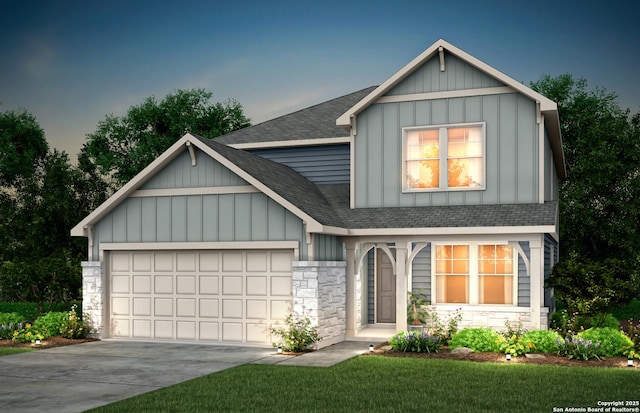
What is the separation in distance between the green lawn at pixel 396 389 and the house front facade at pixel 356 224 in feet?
11.3

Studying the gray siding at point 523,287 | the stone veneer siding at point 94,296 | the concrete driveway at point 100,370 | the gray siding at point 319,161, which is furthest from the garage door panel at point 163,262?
the gray siding at point 523,287

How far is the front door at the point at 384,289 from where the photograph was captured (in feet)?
68.8

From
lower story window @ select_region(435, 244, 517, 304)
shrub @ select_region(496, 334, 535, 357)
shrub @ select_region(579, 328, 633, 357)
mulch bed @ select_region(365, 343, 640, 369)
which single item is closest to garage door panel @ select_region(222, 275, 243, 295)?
mulch bed @ select_region(365, 343, 640, 369)

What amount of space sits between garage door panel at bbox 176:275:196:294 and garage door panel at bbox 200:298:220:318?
1.30ft

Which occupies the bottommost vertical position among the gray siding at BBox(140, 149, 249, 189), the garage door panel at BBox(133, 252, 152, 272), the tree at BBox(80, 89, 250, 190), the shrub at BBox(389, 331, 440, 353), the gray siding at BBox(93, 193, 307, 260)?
the shrub at BBox(389, 331, 440, 353)

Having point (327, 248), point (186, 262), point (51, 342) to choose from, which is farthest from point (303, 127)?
point (51, 342)

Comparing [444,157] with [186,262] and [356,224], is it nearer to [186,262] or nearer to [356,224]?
[356,224]

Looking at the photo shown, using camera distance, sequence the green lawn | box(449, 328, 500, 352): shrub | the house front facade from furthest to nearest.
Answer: the house front facade → box(449, 328, 500, 352): shrub → the green lawn

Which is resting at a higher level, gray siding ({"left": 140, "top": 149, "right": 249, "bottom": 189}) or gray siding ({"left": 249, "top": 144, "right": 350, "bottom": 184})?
gray siding ({"left": 249, "top": 144, "right": 350, "bottom": 184})

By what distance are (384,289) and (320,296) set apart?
16.5ft

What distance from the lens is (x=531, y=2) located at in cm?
3381

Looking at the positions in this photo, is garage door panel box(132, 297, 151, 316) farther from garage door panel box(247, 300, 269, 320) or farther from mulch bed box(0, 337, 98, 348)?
garage door panel box(247, 300, 269, 320)

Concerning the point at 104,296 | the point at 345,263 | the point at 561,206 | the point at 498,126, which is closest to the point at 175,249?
the point at 104,296

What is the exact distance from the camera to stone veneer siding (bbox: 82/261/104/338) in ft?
60.4
